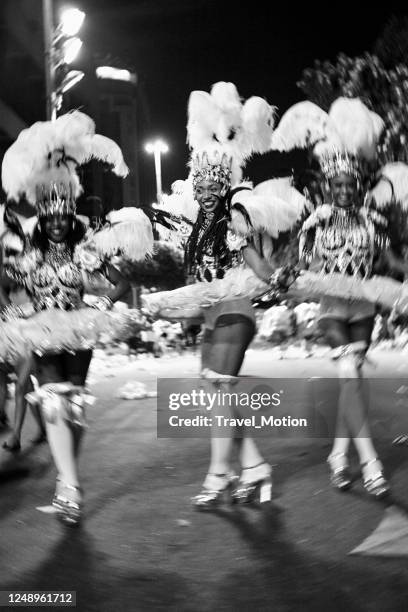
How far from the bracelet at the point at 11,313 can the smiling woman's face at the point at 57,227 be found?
37 centimetres

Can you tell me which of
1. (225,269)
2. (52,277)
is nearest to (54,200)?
(52,277)

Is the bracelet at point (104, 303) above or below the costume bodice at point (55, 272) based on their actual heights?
below

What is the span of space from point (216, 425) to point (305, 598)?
4.37ft

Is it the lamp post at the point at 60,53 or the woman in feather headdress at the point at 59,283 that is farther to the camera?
the lamp post at the point at 60,53

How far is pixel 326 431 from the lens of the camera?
5.99 meters

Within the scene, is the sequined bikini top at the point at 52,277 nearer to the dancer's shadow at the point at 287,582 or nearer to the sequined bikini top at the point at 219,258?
the sequined bikini top at the point at 219,258

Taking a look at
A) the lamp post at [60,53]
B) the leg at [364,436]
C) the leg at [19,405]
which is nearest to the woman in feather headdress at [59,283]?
the leg at [364,436]

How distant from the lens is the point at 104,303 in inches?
144

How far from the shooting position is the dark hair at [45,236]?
369 cm

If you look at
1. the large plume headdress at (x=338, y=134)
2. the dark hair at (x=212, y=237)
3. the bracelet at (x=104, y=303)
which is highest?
the large plume headdress at (x=338, y=134)

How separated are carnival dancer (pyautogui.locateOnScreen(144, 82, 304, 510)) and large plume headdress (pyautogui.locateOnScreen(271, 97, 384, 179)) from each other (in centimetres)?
23

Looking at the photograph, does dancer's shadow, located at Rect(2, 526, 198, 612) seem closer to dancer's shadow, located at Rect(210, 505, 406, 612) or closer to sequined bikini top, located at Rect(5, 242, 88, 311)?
dancer's shadow, located at Rect(210, 505, 406, 612)

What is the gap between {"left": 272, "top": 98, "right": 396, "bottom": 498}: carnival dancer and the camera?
12.7ft

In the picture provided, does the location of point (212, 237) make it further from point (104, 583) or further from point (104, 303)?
point (104, 583)
